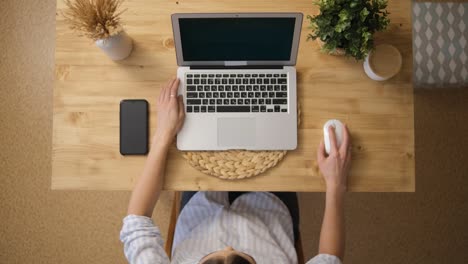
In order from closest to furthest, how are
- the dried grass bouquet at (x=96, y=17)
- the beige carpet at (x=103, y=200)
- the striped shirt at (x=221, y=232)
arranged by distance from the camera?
the dried grass bouquet at (x=96, y=17), the striped shirt at (x=221, y=232), the beige carpet at (x=103, y=200)

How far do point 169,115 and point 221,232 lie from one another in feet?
1.29

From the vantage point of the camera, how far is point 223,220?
1167 mm

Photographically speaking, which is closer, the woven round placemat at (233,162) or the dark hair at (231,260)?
the dark hair at (231,260)

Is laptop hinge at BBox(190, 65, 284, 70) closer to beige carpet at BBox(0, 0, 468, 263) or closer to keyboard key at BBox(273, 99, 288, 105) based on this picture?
keyboard key at BBox(273, 99, 288, 105)

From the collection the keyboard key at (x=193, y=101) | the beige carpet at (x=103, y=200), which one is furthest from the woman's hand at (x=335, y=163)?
the beige carpet at (x=103, y=200)

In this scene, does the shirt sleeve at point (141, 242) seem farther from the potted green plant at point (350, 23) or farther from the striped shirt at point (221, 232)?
the potted green plant at point (350, 23)

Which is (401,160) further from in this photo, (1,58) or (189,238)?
(1,58)

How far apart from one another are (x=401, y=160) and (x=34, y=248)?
5.20 ft

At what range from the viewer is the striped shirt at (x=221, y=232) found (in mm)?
976

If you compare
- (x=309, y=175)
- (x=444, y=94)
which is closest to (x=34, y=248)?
(x=309, y=175)

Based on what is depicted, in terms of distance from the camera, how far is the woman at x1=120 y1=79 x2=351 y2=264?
3.21 ft

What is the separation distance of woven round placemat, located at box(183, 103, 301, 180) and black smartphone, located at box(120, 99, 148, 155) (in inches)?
4.9

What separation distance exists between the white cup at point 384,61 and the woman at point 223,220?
0.58 feet

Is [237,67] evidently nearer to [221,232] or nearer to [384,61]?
[384,61]
